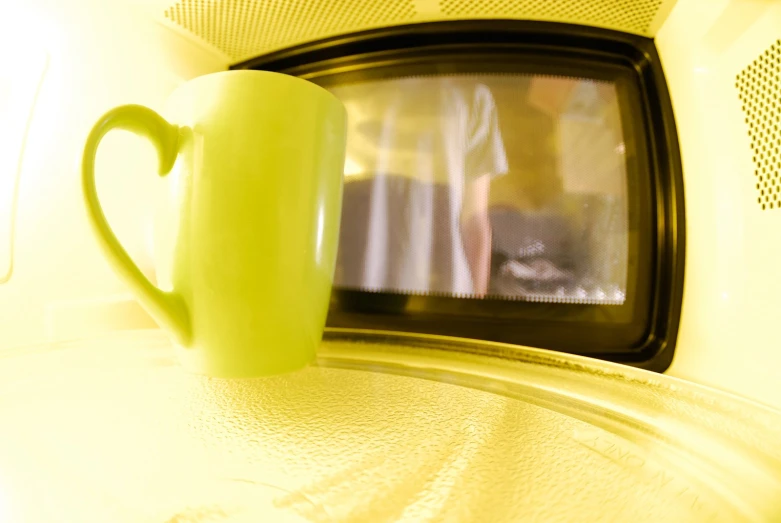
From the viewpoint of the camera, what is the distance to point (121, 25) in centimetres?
47

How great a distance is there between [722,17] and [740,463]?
0.33m

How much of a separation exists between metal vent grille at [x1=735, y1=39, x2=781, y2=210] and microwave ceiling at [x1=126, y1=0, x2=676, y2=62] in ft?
0.36

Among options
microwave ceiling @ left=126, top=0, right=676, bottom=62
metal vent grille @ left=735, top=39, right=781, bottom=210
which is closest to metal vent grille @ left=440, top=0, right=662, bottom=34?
microwave ceiling @ left=126, top=0, right=676, bottom=62

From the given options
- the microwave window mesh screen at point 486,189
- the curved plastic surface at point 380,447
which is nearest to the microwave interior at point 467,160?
the microwave window mesh screen at point 486,189

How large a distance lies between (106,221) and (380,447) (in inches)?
9.1

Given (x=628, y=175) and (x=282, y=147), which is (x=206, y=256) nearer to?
(x=282, y=147)

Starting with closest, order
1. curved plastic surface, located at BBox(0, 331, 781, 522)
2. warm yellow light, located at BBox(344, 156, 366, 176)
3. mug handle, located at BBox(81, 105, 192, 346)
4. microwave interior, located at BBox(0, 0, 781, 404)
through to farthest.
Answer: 1. curved plastic surface, located at BBox(0, 331, 781, 522)
2. mug handle, located at BBox(81, 105, 192, 346)
3. microwave interior, located at BBox(0, 0, 781, 404)
4. warm yellow light, located at BBox(344, 156, 366, 176)

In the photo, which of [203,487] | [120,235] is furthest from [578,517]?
[120,235]

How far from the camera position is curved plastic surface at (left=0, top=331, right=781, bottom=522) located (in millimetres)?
170

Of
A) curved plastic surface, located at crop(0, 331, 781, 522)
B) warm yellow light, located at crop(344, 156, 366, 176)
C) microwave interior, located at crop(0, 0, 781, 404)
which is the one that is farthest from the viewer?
warm yellow light, located at crop(344, 156, 366, 176)

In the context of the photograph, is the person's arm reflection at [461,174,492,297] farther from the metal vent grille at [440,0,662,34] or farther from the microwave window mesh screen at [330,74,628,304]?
the metal vent grille at [440,0,662,34]

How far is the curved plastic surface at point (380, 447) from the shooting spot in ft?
0.56

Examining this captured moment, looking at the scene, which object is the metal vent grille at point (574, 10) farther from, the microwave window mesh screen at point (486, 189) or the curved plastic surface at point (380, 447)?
the curved plastic surface at point (380, 447)

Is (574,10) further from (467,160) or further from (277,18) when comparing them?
(277,18)
